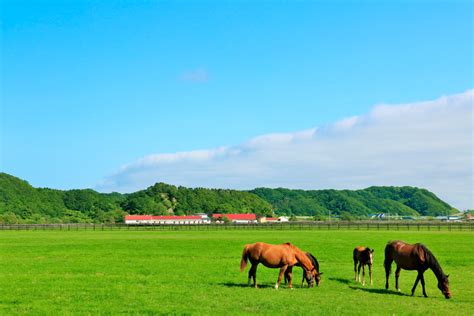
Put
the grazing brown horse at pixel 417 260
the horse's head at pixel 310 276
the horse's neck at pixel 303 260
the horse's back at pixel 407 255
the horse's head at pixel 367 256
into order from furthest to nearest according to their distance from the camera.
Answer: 1. the horse's head at pixel 367 256
2. the horse's head at pixel 310 276
3. the horse's neck at pixel 303 260
4. the horse's back at pixel 407 255
5. the grazing brown horse at pixel 417 260

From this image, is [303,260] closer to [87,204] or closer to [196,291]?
[196,291]

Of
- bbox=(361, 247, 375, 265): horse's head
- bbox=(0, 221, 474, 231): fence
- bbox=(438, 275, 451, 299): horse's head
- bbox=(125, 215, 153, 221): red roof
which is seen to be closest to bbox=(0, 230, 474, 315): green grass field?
bbox=(438, 275, 451, 299): horse's head

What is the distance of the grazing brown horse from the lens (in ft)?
50.8

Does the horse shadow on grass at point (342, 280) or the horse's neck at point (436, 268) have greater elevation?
the horse's neck at point (436, 268)

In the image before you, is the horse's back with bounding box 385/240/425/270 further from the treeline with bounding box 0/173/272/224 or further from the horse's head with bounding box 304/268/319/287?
the treeline with bounding box 0/173/272/224

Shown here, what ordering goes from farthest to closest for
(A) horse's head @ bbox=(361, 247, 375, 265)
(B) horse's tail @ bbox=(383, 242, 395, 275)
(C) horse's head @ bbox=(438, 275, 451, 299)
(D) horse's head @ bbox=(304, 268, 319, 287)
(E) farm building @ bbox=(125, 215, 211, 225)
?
(E) farm building @ bbox=(125, 215, 211, 225), (A) horse's head @ bbox=(361, 247, 375, 265), (B) horse's tail @ bbox=(383, 242, 395, 275), (D) horse's head @ bbox=(304, 268, 319, 287), (C) horse's head @ bbox=(438, 275, 451, 299)

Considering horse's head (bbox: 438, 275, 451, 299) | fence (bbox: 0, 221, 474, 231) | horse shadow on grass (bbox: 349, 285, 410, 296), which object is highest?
horse's head (bbox: 438, 275, 451, 299)

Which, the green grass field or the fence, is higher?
the green grass field

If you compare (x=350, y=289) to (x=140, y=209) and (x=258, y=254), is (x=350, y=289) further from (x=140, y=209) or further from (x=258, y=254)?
(x=140, y=209)

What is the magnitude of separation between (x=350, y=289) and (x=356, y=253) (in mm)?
2301

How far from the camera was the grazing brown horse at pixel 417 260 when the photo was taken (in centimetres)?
1548

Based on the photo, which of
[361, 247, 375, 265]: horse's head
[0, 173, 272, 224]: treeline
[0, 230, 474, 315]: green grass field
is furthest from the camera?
[0, 173, 272, 224]: treeline

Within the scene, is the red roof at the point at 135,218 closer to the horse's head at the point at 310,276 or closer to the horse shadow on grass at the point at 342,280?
the horse shadow on grass at the point at 342,280

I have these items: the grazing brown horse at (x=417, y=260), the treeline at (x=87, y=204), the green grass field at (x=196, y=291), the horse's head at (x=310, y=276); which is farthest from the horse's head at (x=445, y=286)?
the treeline at (x=87, y=204)
